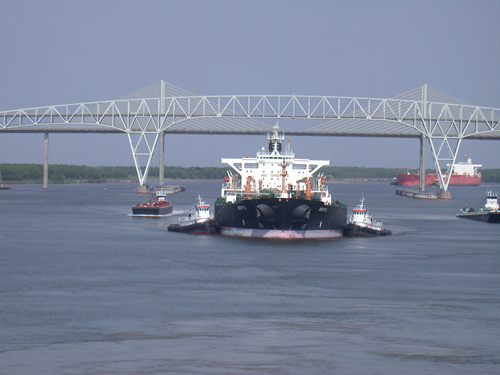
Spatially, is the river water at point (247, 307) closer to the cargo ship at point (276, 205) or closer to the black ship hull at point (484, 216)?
the cargo ship at point (276, 205)

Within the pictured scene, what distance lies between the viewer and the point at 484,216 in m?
58.2

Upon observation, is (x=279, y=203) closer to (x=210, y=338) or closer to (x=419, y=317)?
(x=419, y=317)

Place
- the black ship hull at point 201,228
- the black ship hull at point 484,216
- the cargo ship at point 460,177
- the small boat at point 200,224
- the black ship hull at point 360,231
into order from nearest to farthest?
the black ship hull at point 360,231 → the black ship hull at point 201,228 → the small boat at point 200,224 → the black ship hull at point 484,216 → the cargo ship at point 460,177

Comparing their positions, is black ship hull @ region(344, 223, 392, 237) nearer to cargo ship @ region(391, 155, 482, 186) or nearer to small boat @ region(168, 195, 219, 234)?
small boat @ region(168, 195, 219, 234)

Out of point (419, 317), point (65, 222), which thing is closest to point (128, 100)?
point (65, 222)

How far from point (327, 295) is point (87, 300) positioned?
6.88 meters

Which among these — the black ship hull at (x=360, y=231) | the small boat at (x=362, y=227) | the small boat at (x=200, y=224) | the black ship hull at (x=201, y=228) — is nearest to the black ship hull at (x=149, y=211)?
the small boat at (x=200, y=224)

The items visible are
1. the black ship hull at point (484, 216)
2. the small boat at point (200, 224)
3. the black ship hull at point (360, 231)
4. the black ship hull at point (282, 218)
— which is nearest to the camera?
the black ship hull at point (282, 218)

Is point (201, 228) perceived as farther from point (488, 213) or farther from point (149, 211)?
point (488, 213)

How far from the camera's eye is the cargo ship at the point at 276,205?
124 ft

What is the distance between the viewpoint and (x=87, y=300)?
21.7m

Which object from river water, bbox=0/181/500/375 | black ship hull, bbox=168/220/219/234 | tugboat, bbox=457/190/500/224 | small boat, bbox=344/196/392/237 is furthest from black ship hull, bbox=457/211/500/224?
black ship hull, bbox=168/220/219/234

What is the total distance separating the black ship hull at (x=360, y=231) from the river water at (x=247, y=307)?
341 cm

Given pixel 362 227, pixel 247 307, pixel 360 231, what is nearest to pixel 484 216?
pixel 362 227
